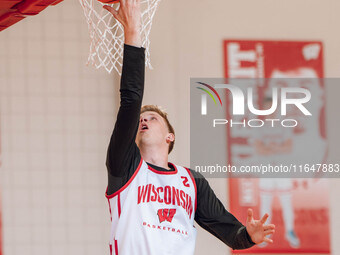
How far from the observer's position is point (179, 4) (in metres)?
6.35

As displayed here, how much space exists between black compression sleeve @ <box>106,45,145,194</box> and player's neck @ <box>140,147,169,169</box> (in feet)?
0.96

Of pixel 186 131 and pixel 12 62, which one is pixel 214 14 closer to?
pixel 186 131

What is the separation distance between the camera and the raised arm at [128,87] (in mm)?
3055

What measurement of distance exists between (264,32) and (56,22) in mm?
1983

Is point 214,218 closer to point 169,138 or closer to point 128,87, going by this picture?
point 169,138

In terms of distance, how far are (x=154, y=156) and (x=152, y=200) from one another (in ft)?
1.17

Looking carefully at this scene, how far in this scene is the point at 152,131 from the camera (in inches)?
155

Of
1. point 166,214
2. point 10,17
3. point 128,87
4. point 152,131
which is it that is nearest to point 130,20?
point 128,87

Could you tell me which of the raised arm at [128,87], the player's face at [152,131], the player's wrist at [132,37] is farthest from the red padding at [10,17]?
the player's face at [152,131]

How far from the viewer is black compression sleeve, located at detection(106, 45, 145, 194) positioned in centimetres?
308

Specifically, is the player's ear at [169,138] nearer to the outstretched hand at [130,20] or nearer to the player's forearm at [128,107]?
the player's forearm at [128,107]

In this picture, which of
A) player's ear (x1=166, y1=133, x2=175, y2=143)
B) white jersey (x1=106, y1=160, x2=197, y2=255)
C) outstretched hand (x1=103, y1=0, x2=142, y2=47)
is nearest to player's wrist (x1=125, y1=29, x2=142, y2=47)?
outstretched hand (x1=103, y1=0, x2=142, y2=47)

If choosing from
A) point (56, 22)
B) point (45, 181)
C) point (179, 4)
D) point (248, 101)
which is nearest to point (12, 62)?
point (56, 22)

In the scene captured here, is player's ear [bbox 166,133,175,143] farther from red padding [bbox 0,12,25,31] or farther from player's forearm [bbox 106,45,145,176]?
red padding [bbox 0,12,25,31]
